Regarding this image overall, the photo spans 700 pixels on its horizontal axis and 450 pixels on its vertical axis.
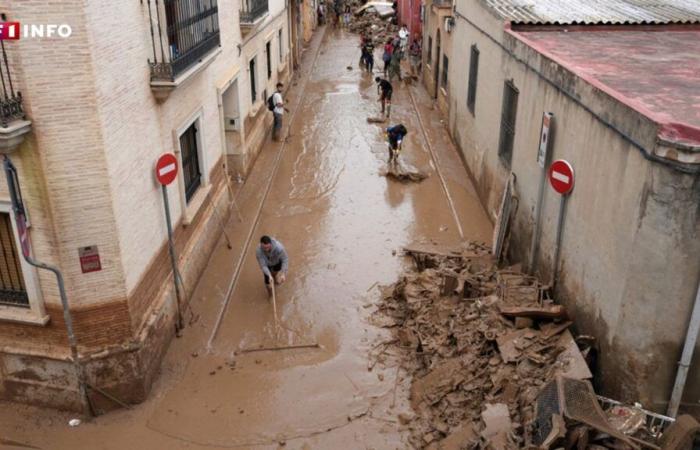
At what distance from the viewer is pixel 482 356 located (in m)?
8.09

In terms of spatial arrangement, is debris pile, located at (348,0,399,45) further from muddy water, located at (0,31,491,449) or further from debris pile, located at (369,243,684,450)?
debris pile, located at (369,243,684,450)

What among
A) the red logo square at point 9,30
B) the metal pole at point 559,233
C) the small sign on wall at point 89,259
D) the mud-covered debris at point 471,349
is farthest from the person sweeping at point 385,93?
the red logo square at point 9,30

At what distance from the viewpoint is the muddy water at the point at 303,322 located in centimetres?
780

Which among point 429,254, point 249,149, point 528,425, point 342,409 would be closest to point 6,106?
point 342,409

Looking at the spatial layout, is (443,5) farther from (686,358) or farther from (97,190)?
(686,358)

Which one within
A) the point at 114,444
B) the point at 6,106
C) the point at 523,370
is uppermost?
the point at 6,106

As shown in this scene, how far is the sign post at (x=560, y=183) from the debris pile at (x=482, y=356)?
2.16ft

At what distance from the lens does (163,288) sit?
927 centimetres

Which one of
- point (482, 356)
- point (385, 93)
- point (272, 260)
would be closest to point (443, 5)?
point (385, 93)

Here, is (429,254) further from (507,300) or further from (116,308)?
(116,308)

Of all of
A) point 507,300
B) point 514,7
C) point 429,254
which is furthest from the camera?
point 514,7

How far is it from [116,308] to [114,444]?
5.31 feet

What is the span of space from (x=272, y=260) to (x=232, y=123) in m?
5.57

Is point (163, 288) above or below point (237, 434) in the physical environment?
above
